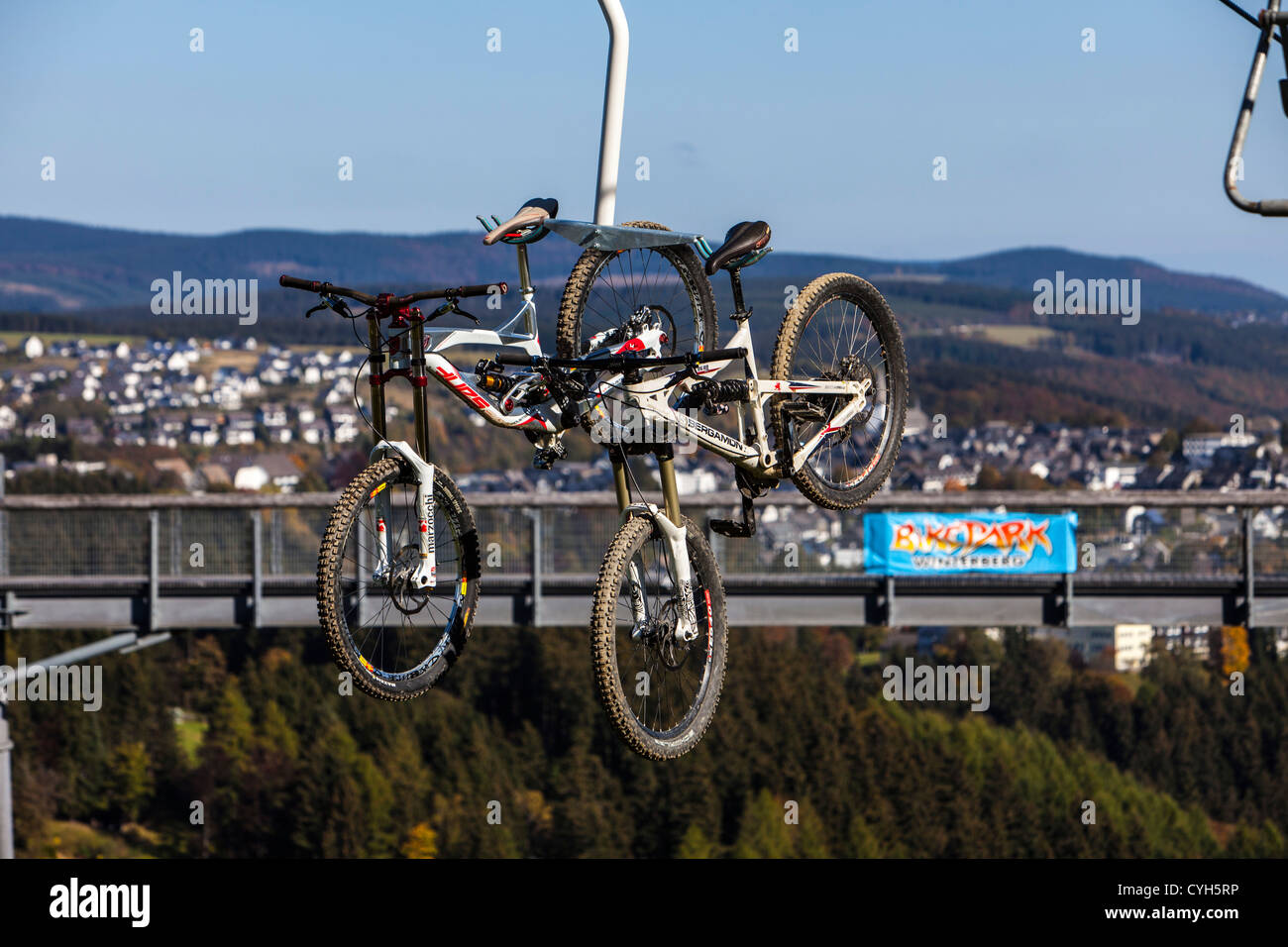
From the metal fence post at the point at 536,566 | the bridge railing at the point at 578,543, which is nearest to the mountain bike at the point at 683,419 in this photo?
the bridge railing at the point at 578,543

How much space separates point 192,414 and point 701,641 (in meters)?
124

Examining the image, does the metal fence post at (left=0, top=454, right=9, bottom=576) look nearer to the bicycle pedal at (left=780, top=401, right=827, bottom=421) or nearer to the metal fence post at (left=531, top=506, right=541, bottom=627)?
the metal fence post at (left=531, top=506, right=541, bottom=627)

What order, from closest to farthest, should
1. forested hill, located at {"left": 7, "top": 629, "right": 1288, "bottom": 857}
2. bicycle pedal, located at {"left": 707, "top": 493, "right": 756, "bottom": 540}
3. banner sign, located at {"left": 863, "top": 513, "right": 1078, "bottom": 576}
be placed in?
bicycle pedal, located at {"left": 707, "top": 493, "right": 756, "bottom": 540} < banner sign, located at {"left": 863, "top": 513, "right": 1078, "bottom": 576} < forested hill, located at {"left": 7, "top": 629, "right": 1288, "bottom": 857}

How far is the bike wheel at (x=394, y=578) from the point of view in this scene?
5.79m

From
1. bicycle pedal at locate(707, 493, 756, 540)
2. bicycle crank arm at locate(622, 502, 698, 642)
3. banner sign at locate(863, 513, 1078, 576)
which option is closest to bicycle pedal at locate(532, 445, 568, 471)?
bicycle crank arm at locate(622, 502, 698, 642)

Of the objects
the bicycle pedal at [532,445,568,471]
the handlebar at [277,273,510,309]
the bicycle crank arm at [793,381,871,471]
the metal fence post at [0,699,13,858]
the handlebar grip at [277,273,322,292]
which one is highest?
the handlebar grip at [277,273,322,292]

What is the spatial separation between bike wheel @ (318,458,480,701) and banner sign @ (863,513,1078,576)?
17.0 metres

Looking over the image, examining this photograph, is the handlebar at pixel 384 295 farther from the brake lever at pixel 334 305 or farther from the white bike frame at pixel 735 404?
the white bike frame at pixel 735 404

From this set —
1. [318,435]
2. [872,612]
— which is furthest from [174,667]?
[872,612]

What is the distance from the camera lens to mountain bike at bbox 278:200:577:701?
5980mm

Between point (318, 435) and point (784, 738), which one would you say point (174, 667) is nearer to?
point (318, 435)

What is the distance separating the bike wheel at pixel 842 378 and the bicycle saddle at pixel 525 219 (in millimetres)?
1227

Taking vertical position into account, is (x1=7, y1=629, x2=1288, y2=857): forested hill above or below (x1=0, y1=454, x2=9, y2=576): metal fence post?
below

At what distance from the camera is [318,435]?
336 ft
